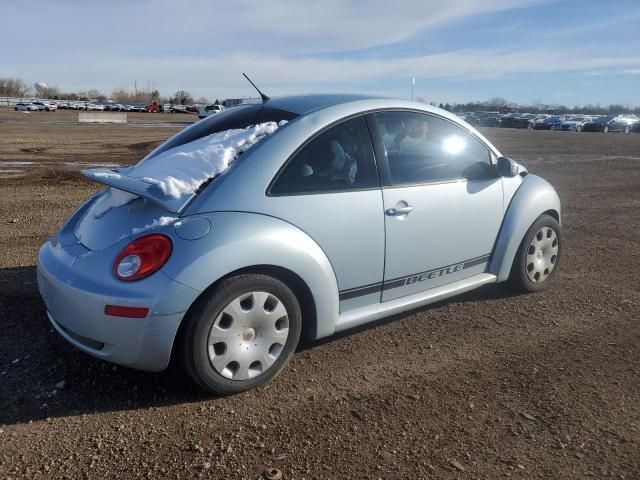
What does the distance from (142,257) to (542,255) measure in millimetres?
3463

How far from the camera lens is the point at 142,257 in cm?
291

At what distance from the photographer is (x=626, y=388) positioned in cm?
337

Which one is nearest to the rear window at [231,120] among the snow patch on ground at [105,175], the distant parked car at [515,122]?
the snow patch on ground at [105,175]

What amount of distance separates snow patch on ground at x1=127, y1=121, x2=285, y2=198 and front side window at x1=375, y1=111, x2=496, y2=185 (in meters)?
0.79

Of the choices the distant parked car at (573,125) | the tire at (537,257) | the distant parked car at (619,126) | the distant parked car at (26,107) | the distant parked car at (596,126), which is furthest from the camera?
the distant parked car at (26,107)

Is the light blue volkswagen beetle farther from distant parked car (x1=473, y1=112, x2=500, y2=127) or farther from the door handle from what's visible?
distant parked car (x1=473, y1=112, x2=500, y2=127)

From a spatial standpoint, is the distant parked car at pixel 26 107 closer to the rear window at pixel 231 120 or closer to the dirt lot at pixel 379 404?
the dirt lot at pixel 379 404

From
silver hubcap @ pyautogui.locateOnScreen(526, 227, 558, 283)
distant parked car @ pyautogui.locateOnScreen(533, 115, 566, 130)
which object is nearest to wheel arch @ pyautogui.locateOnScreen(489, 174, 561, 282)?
silver hubcap @ pyautogui.locateOnScreen(526, 227, 558, 283)

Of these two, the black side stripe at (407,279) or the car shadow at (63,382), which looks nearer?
the car shadow at (63,382)

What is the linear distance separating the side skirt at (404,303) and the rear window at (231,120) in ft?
4.45

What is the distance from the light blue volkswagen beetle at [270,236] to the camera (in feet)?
9.57

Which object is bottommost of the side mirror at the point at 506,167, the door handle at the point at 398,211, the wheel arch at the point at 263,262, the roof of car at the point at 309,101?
the wheel arch at the point at 263,262

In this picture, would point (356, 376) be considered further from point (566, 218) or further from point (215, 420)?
point (566, 218)

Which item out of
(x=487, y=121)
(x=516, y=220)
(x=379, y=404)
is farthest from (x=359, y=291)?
(x=487, y=121)
